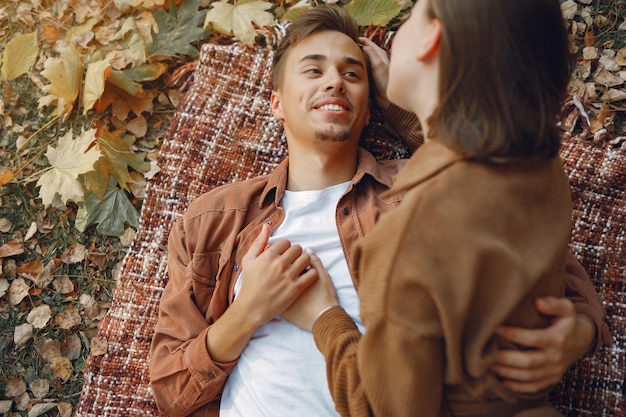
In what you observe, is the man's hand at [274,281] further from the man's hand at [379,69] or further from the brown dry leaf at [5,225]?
the brown dry leaf at [5,225]

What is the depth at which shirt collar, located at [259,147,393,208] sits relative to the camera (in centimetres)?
274

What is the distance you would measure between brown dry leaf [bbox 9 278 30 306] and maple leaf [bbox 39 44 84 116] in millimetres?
1054

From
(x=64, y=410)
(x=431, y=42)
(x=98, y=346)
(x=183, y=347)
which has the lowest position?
(x=64, y=410)

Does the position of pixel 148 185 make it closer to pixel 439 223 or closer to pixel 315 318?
pixel 315 318

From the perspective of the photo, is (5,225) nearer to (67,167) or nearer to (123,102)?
(67,167)

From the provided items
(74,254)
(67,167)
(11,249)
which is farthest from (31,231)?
(67,167)

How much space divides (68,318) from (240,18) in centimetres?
196

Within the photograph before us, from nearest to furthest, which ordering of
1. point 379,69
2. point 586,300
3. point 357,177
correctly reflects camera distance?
point 586,300 < point 357,177 < point 379,69

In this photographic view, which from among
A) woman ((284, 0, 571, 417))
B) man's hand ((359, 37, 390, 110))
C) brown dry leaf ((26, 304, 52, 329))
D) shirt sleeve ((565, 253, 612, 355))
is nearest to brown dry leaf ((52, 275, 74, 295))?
brown dry leaf ((26, 304, 52, 329))

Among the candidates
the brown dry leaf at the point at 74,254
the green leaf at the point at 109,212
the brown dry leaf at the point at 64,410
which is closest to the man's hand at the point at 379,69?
the green leaf at the point at 109,212

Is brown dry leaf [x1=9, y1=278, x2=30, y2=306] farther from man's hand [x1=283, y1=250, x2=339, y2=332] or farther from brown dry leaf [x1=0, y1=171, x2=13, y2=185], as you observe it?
man's hand [x1=283, y1=250, x2=339, y2=332]

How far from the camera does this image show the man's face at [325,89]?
2711mm

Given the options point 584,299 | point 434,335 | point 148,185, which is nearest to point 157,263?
point 148,185

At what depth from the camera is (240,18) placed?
3.34 meters
